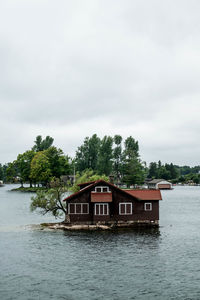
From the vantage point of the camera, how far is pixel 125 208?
59.9m

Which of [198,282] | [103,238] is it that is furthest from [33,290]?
[103,238]

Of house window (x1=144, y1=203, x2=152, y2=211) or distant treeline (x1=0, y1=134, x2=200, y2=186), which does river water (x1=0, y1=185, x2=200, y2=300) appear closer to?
house window (x1=144, y1=203, x2=152, y2=211)

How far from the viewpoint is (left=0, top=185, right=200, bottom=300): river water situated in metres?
30.7

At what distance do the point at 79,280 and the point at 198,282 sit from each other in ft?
39.4

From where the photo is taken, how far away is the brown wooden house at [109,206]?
58938 millimetres

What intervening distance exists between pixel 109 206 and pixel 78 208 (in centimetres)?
558

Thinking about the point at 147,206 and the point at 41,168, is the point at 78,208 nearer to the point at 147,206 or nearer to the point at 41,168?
the point at 147,206

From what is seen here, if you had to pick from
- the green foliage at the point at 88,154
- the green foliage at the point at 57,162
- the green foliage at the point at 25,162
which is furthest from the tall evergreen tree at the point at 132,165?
the green foliage at the point at 25,162

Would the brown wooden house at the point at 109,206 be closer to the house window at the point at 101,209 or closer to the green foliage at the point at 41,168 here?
the house window at the point at 101,209

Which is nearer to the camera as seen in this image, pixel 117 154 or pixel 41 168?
pixel 41 168

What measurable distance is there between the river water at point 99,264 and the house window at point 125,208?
419 centimetres

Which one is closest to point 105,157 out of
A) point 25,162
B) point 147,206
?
point 25,162

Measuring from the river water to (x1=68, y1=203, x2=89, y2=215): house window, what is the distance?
217 inches

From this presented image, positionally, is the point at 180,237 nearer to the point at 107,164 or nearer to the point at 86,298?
the point at 86,298
